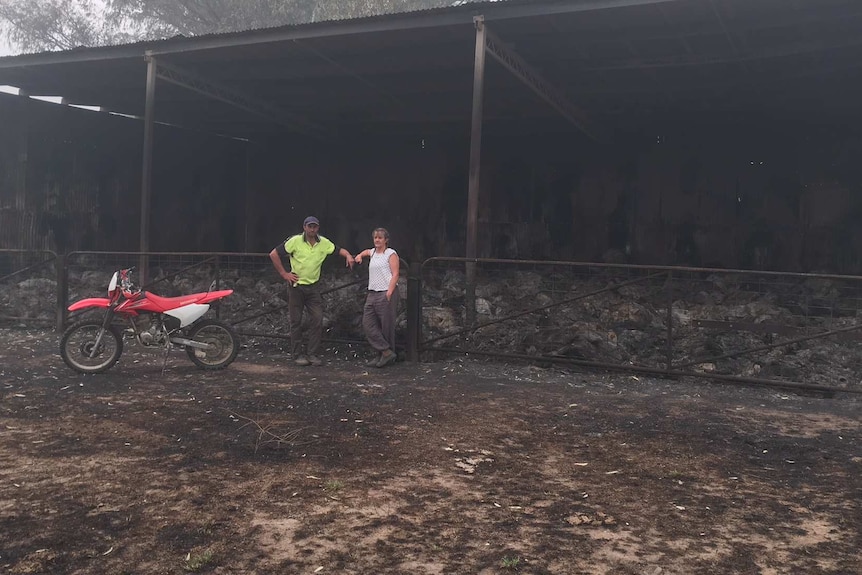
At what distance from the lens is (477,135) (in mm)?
9273

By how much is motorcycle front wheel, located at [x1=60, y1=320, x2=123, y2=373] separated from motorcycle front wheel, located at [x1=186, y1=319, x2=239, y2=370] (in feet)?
2.61

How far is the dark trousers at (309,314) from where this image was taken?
8039 millimetres

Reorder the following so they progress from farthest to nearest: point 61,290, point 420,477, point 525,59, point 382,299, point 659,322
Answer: point 525,59, point 659,322, point 61,290, point 382,299, point 420,477

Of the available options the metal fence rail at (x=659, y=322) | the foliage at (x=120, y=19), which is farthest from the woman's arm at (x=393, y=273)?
the foliage at (x=120, y=19)

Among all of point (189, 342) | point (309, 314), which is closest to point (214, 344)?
point (189, 342)

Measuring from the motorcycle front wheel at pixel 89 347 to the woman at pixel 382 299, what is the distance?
2.74m

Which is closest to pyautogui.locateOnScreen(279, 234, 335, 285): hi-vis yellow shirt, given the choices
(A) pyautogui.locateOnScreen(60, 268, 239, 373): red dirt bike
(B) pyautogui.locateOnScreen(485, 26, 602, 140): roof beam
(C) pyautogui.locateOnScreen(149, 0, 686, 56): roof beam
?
(A) pyautogui.locateOnScreen(60, 268, 239, 373): red dirt bike

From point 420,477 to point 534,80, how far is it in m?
8.45

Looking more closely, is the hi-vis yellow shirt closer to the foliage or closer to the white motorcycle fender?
the white motorcycle fender

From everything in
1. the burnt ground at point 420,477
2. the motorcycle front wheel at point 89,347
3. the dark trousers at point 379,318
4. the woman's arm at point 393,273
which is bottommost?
the burnt ground at point 420,477

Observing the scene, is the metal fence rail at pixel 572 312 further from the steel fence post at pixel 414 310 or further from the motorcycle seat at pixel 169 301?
the motorcycle seat at pixel 169 301

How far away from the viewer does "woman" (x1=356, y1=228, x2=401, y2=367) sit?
7777 mm

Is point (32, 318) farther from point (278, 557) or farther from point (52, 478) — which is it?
point (278, 557)

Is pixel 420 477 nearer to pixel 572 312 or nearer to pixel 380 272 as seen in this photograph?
pixel 380 272
